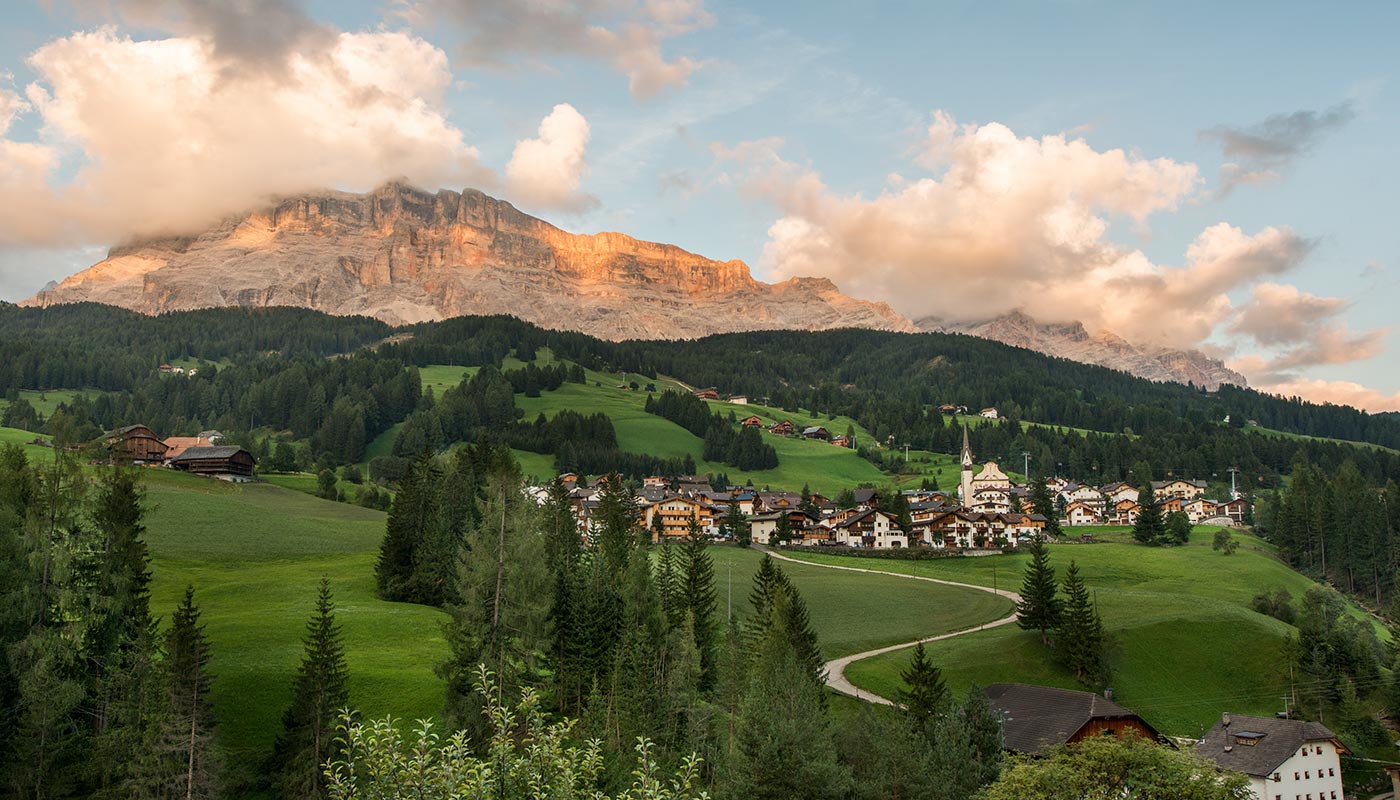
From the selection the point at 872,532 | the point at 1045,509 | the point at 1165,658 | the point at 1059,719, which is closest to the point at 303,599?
the point at 1059,719

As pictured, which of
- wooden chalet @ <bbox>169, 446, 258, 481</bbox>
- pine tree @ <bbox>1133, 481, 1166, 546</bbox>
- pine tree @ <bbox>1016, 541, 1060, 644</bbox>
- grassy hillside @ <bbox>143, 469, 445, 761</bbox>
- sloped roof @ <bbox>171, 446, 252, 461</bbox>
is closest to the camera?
grassy hillside @ <bbox>143, 469, 445, 761</bbox>

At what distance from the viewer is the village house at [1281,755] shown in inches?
2589

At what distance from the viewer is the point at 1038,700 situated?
67.7 meters

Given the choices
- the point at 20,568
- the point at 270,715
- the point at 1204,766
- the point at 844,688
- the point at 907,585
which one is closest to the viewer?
the point at 1204,766

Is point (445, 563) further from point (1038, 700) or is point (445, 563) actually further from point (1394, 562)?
point (1394, 562)

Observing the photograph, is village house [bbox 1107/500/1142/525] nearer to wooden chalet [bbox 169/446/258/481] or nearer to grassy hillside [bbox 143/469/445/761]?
grassy hillside [bbox 143/469/445/761]

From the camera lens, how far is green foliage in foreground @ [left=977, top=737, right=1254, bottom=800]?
123 ft

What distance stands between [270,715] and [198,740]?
496 inches

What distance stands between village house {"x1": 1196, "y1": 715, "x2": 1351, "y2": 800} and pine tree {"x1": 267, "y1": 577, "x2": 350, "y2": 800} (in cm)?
5471

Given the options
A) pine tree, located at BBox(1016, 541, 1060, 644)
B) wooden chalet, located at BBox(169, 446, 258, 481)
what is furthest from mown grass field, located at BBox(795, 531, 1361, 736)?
wooden chalet, located at BBox(169, 446, 258, 481)

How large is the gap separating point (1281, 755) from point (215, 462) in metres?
145

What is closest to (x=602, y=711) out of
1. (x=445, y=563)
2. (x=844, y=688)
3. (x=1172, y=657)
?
(x=844, y=688)

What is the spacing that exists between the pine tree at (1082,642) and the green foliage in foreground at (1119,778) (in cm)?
4347

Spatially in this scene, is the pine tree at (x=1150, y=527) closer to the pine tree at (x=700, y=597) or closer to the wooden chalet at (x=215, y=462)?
the pine tree at (x=700, y=597)
